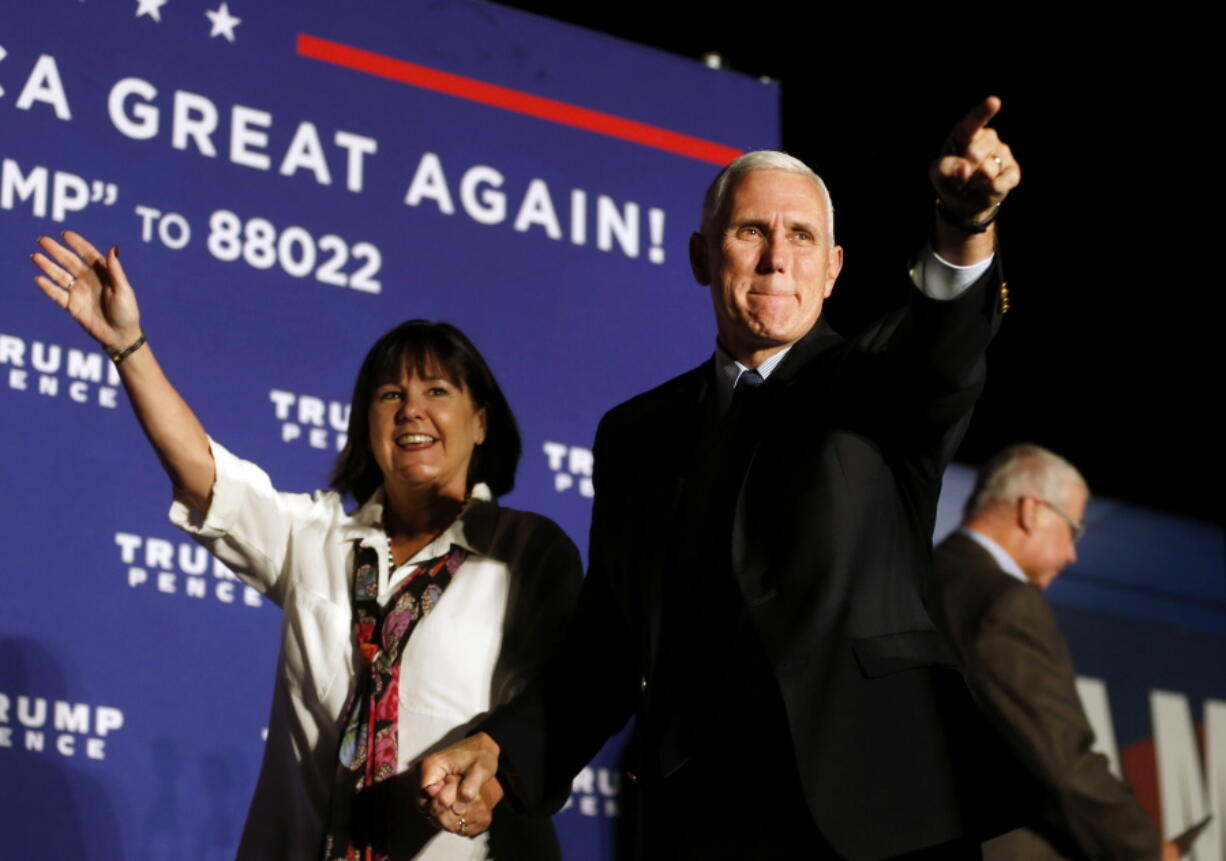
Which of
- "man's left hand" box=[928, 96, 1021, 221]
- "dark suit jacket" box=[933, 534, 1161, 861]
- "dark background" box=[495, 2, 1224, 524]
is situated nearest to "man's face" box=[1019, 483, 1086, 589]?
"dark suit jacket" box=[933, 534, 1161, 861]

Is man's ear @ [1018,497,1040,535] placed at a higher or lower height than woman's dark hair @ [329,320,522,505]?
higher

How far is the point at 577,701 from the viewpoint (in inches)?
101

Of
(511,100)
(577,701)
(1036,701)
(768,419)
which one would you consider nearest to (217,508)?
(577,701)

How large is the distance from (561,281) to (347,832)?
5.13 ft

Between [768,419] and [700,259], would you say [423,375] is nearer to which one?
[700,259]

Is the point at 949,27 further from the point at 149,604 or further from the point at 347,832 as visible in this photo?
the point at 347,832

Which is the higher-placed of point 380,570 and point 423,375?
point 423,375

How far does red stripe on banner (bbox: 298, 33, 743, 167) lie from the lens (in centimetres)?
379

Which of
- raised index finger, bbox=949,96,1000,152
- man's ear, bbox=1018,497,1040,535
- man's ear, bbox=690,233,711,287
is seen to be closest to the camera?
raised index finger, bbox=949,96,1000,152

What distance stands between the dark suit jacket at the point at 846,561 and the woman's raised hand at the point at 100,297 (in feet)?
2.71

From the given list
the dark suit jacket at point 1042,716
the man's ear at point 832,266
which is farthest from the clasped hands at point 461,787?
the dark suit jacket at point 1042,716

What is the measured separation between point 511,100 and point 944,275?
82.8 inches

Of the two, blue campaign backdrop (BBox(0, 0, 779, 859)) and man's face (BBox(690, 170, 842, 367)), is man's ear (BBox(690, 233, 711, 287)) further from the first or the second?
blue campaign backdrop (BBox(0, 0, 779, 859))

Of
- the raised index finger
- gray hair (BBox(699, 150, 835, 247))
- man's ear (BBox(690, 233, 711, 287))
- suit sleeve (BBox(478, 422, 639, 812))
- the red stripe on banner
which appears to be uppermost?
the red stripe on banner
